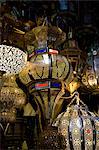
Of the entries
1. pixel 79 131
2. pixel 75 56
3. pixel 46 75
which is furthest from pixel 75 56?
pixel 79 131

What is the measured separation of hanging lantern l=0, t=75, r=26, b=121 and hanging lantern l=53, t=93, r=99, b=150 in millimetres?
395

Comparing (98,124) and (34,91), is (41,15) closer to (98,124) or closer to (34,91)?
(34,91)

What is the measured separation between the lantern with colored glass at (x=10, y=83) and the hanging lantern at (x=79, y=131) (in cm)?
36

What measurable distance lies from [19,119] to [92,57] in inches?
26.0

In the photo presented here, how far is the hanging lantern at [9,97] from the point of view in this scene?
1673 mm

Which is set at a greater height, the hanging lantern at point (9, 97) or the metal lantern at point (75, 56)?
the metal lantern at point (75, 56)

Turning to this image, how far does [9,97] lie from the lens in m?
1.68

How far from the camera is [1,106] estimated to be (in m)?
1.69

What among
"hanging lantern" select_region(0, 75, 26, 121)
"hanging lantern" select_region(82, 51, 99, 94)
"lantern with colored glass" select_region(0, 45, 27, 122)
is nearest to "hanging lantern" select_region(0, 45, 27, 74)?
"lantern with colored glass" select_region(0, 45, 27, 122)

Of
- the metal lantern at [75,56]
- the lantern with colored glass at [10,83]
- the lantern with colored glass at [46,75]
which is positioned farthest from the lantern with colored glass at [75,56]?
the lantern with colored glass at [10,83]

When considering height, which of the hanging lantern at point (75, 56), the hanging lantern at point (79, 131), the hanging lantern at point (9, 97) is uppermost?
the hanging lantern at point (75, 56)

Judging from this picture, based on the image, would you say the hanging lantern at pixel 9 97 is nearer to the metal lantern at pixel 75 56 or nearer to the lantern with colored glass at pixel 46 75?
the lantern with colored glass at pixel 46 75

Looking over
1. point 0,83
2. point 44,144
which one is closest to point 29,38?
point 0,83

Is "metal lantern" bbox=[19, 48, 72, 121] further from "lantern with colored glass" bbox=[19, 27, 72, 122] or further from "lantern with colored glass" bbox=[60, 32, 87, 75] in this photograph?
"lantern with colored glass" bbox=[60, 32, 87, 75]
